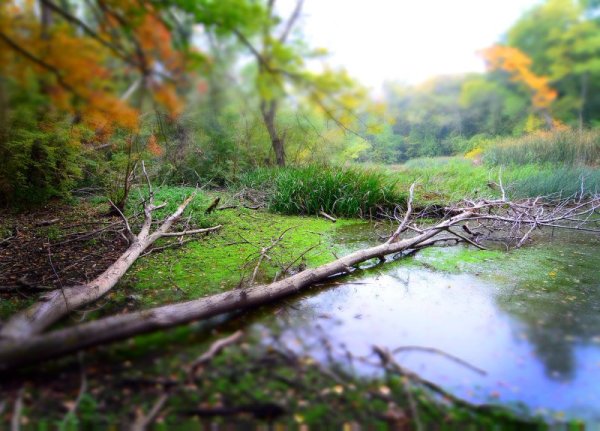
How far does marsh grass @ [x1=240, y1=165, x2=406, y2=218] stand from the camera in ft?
21.4

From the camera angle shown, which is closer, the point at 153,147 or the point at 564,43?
the point at 564,43

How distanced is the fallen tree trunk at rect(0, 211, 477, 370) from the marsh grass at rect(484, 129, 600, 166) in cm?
169

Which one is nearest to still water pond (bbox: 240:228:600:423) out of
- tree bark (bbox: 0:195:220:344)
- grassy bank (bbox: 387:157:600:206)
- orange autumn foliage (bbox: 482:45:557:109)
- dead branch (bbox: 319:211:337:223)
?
grassy bank (bbox: 387:157:600:206)

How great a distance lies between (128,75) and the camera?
150cm

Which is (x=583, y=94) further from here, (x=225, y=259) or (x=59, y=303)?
(x=225, y=259)

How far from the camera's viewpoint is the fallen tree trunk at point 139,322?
1691mm

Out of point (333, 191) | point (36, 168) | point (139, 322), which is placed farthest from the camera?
point (333, 191)

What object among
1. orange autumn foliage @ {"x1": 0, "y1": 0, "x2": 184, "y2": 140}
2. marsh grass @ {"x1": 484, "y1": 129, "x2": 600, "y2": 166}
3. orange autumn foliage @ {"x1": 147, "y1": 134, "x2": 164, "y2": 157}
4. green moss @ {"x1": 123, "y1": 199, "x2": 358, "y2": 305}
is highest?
orange autumn foliage @ {"x1": 0, "y1": 0, "x2": 184, "y2": 140}

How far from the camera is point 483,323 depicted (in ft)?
8.43

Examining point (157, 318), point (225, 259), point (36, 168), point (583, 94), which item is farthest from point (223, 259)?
point (36, 168)

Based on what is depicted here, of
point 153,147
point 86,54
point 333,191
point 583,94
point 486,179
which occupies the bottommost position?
point 333,191

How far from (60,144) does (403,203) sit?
223 inches

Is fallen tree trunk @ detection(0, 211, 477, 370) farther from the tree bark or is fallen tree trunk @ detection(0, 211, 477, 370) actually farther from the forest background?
the forest background

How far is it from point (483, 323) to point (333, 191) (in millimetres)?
4347
